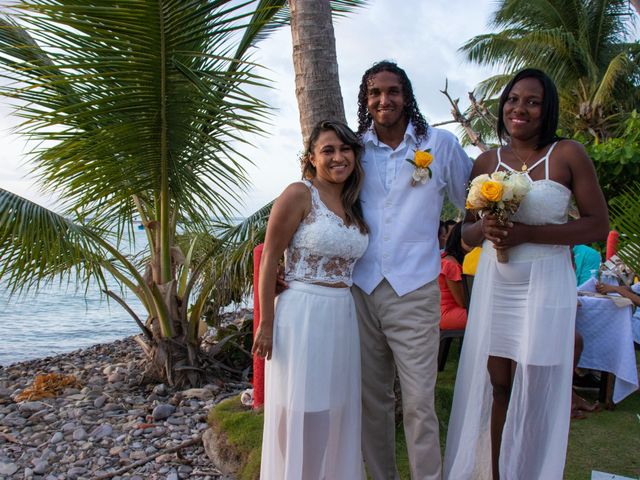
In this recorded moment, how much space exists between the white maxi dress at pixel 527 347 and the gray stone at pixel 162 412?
10.6 feet

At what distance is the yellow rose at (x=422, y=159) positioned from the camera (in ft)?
9.53

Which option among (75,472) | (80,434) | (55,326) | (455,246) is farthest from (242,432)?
(55,326)

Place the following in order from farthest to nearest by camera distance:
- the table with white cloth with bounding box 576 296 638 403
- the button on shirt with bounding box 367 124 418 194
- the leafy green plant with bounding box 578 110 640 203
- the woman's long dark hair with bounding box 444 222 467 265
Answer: the leafy green plant with bounding box 578 110 640 203, the woman's long dark hair with bounding box 444 222 467 265, the table with white cloth with bounding box 576 296 638 403, the button on shirt with bounding box 367 124 418 194

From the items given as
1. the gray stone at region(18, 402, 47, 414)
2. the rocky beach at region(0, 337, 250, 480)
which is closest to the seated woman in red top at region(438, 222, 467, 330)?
the rocky beach at region(0, 337, 250, 480)

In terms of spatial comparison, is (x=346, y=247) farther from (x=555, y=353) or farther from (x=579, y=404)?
(x=579, y=404)

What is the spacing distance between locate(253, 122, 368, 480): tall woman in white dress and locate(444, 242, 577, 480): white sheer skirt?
1.95 feet

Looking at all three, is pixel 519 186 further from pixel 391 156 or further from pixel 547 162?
pixel 391 156

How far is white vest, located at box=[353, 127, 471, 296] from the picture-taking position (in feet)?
9.61

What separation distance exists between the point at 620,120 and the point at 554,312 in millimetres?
17723

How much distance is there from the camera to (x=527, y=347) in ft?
9.45

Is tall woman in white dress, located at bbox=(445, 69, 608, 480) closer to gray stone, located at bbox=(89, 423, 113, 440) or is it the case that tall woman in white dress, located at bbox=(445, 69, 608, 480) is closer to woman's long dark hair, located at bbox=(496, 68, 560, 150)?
woman's long dark hair, located at bbox=(496, 68, 560, 150)

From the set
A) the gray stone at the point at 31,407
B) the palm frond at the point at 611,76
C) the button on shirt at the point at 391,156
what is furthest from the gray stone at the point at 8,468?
the palm frond at the point at 611,76

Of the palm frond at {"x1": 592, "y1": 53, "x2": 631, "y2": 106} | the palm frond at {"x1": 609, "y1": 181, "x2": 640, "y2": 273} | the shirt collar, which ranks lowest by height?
the palm frond at {"x1": 609, "y1": 181, "x2": 640, "y2": 273}

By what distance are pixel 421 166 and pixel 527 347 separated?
1.01 meters
